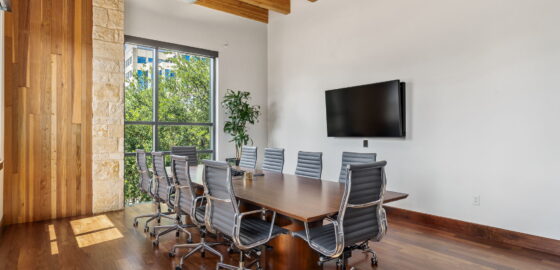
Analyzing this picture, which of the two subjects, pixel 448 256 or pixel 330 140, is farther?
pixel 330 140

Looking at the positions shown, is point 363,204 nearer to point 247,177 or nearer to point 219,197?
point 219,197

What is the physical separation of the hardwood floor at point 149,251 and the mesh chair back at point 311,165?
3.62 feet

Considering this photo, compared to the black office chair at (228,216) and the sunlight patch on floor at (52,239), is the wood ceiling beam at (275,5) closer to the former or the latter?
the black office chair at (228,216)

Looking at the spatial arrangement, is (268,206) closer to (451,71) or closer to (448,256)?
(448,256)

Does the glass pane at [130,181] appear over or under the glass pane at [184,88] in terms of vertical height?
under

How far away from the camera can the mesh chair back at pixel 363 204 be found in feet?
Answer: 7.63

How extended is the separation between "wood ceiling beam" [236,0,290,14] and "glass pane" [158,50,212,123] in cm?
150

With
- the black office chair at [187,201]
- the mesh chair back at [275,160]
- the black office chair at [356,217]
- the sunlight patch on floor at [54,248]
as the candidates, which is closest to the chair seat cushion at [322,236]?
the black office chair at [356,217]

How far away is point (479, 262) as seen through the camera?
321 cm

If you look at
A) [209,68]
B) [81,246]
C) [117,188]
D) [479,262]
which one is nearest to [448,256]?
[479,262]

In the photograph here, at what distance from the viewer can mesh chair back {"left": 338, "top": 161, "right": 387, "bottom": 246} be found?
232 cm

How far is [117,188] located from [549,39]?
6.10m

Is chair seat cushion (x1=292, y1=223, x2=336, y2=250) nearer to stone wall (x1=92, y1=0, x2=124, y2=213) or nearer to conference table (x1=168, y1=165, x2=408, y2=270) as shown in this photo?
conference table (x1=168, y1=165, x2=408, y2=270)

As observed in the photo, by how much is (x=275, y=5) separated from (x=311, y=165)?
3714 mm
